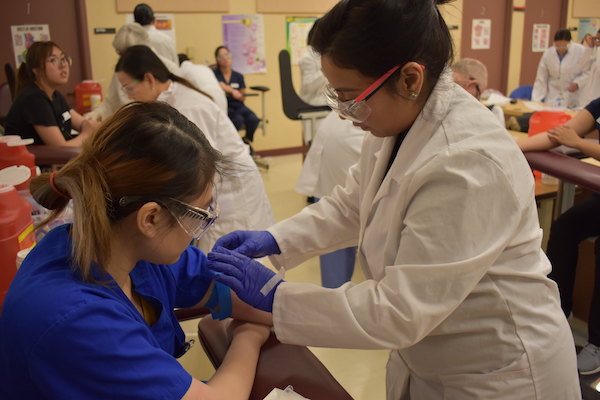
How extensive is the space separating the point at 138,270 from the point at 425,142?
66cm

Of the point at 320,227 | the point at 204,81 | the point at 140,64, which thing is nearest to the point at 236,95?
the point at 204,81

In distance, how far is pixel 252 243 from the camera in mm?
1398

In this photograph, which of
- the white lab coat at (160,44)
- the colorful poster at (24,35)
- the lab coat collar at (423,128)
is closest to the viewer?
the lab coat collar at (423,128)

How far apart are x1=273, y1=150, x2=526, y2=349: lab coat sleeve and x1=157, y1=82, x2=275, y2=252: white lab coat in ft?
4.72

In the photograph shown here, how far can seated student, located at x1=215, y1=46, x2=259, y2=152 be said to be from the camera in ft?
18.5

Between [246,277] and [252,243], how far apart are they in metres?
0.27

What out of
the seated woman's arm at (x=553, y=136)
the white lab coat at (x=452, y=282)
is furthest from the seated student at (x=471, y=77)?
the white lab coat at (x=452, y=282)

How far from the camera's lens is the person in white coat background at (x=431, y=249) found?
36.9 inches

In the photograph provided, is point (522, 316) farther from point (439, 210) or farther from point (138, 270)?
point (138, 270)

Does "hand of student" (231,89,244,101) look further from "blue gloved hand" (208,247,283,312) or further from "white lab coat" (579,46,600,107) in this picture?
"blue gloved hand" (208,247,283,312)

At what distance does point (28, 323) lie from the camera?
0.79m

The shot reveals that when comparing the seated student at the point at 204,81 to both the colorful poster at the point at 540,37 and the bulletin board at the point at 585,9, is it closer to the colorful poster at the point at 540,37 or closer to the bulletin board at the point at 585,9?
the colorful poster at the point at 540,37

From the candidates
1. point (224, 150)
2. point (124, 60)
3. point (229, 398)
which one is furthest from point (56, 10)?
point (229, 398)

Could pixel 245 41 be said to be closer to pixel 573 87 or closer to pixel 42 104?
pixel 42 104
